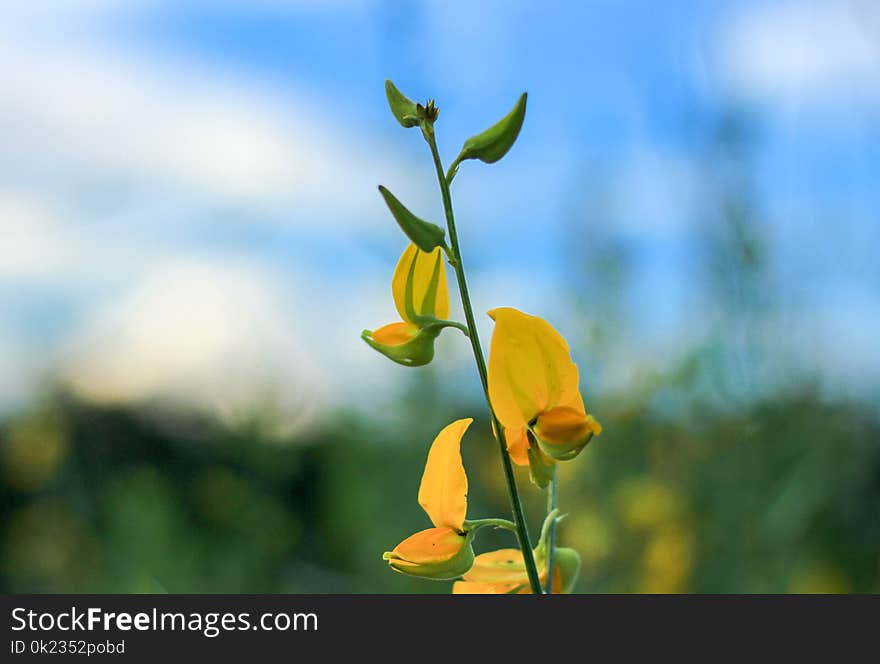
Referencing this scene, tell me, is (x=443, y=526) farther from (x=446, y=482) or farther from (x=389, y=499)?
(x=389, y=499)

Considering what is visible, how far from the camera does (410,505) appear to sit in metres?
2.42

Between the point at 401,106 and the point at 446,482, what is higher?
the point at 401,106

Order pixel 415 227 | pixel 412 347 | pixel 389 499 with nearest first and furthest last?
1. pixel 415 227
2. pixel 412 347
3. pixel 389 499

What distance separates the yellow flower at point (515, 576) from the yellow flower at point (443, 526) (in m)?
0.04

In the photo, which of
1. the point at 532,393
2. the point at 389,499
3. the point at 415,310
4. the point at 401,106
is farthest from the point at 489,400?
the point at 389,499

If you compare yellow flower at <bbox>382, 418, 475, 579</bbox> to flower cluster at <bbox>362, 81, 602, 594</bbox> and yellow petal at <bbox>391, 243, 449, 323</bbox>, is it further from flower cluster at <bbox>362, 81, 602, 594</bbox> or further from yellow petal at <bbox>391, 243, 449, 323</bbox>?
yellow petal at <bbox>391, 243, 449, 323</bbox>

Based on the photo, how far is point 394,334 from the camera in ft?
2.50

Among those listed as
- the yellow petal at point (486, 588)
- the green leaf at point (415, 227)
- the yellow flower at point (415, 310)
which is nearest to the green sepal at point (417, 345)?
the yellow flower at point (415, 310)

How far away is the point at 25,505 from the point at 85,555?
611 mm

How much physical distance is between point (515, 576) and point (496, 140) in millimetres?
382

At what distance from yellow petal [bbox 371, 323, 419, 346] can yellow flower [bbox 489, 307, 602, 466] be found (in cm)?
10

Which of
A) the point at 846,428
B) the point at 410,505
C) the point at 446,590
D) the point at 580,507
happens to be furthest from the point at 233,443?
the point at 846,428

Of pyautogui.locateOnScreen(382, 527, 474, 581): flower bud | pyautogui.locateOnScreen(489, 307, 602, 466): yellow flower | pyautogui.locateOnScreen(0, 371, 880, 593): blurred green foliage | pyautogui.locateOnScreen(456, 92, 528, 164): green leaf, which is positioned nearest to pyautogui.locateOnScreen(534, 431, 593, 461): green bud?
pyautogui.locateOnScreen(489, 307, 602, 466): yellow flower

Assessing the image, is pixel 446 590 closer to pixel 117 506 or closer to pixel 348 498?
pixel 348 498
